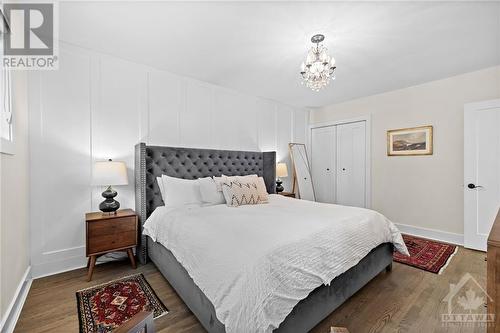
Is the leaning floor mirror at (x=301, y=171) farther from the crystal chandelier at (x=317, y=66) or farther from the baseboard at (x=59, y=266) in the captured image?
the baseboard at (x=59, y=266)

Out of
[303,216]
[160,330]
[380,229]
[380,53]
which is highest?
[380,53]

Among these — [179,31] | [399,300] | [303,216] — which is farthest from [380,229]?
[179,31]

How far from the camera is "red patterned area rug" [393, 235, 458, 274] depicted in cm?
261

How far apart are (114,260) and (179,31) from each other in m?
2.79

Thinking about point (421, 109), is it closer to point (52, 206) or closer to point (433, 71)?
point (433, 71)

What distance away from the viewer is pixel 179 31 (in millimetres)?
2240

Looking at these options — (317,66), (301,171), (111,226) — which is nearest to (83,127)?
(111,226)

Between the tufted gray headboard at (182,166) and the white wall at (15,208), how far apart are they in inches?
39.9

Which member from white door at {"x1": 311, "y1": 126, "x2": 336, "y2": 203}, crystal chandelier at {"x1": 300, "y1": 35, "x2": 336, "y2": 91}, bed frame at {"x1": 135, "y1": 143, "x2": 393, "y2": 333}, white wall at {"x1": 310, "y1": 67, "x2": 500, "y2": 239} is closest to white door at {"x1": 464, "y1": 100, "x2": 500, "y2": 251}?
white wall at {"x1": 310, "y1": 67, "x2": 500, "y2": 239}

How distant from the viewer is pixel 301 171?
16.6 feet

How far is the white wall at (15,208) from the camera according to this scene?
157cm

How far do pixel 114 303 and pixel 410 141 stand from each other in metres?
4.70

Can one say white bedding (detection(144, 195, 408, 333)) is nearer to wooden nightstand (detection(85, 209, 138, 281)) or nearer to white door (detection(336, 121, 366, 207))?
wooden nightstand (detection(85, 209, 138, 281))

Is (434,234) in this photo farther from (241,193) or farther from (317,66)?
(317,66)
